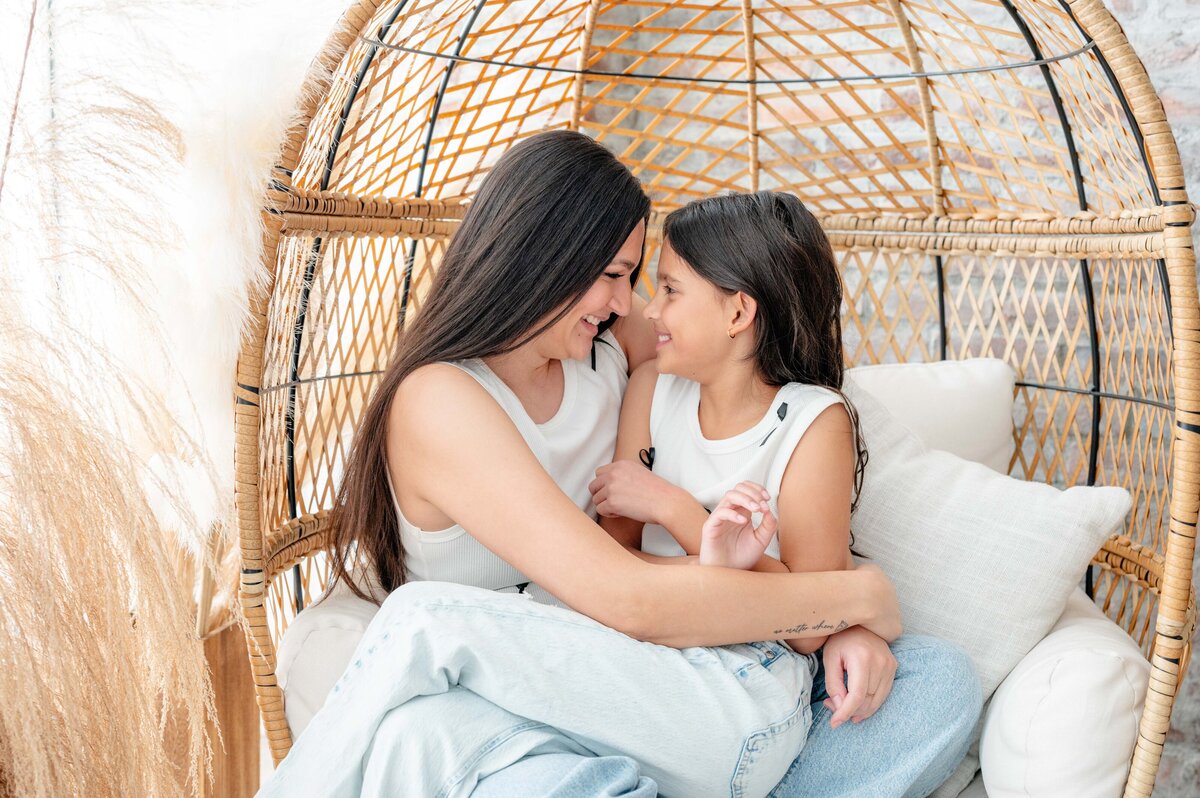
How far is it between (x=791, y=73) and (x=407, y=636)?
1.67 meters

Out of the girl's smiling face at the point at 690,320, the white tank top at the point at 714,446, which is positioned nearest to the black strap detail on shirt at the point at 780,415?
the white tank top at the point at 714,446

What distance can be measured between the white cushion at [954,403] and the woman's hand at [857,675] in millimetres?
544

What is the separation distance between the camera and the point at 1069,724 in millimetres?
1284

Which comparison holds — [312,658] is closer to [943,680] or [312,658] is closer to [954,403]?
[943,680]

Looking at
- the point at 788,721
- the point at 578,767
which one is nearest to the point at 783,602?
the point at 788,721

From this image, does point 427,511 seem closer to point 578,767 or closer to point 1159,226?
point 578,767

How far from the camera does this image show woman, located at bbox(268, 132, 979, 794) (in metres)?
1.13

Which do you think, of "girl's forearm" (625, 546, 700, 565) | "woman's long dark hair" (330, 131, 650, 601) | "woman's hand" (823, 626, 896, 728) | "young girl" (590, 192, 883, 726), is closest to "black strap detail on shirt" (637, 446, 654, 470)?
"young girl" (590, 192, 883, 726)

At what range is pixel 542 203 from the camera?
53.7 inches

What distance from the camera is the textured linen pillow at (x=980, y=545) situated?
4.72 feet

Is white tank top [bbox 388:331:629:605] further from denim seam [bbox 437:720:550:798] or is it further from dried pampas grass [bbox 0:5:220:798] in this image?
dried pampas grass [bbox 0:5:220:798]

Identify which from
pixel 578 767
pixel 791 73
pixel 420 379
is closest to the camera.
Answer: pixel 578 767

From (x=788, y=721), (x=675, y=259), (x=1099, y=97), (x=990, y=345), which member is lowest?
(x=788, y=721)

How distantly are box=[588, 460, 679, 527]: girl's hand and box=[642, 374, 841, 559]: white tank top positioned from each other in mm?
76
